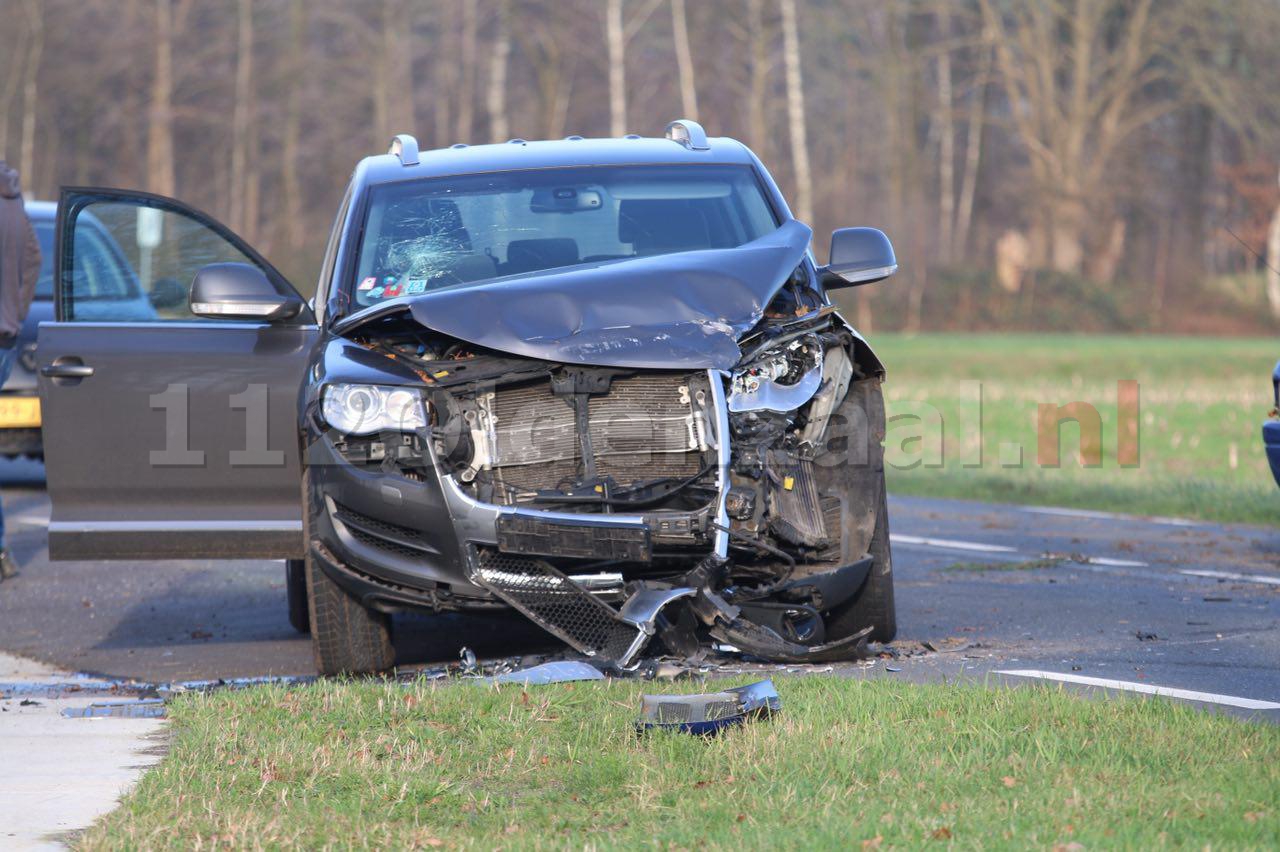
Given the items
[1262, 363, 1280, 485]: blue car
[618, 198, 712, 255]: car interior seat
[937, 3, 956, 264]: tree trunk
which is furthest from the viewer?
[937, 3, 956, 264]: tree trunk

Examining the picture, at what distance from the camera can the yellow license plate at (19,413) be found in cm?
1220

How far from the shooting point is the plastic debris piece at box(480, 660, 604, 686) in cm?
573

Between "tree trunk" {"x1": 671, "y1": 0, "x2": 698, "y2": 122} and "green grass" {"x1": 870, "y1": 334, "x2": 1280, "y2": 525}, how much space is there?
37.7ft

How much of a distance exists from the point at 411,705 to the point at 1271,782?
2.57 m

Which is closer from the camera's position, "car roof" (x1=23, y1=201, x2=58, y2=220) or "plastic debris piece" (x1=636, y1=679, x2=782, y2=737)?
"plastic debris piece" (x1=636, y1=679, x2=782, y2=737)

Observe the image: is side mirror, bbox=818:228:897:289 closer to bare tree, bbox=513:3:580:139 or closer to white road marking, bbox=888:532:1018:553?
white road marking, bbox=888:532:1018:553

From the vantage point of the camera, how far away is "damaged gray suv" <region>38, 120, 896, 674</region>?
231 inches

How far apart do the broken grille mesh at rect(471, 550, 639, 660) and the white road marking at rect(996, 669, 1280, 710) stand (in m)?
1.37

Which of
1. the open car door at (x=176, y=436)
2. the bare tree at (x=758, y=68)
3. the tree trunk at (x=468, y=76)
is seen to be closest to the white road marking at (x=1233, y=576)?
the open car door at (x=176, y=436)

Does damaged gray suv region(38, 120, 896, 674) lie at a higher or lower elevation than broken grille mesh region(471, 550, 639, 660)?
higher

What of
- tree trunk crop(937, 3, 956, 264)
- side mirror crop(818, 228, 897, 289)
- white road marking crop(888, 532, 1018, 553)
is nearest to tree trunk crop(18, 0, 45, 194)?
tree trunk crop(937, 3, 956, 264)

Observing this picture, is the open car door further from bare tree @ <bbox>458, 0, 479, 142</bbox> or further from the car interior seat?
bare tree @ <bbox>458, 0, 479, 142</bbox>

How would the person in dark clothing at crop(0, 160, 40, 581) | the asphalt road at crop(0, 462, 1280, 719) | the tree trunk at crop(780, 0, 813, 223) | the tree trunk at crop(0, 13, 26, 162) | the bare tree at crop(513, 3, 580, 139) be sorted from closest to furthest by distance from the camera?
the asphalt road at crop(0, 462, 1280, 719) < the person in dark clothing at crop(0, 160, 40, 581) < the tree trunk at crop(0, 13, 26, 162) < the tree trunk at crop(780, 0, 813, 223) < the bare tree at crop(513, 3, 580, 139)

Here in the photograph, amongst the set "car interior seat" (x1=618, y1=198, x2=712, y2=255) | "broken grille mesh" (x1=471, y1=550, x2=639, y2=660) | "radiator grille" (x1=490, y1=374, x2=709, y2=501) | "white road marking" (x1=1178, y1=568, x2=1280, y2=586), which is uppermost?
"car interior seat" (x1=618, y1=198, x2=712, y2=255)
